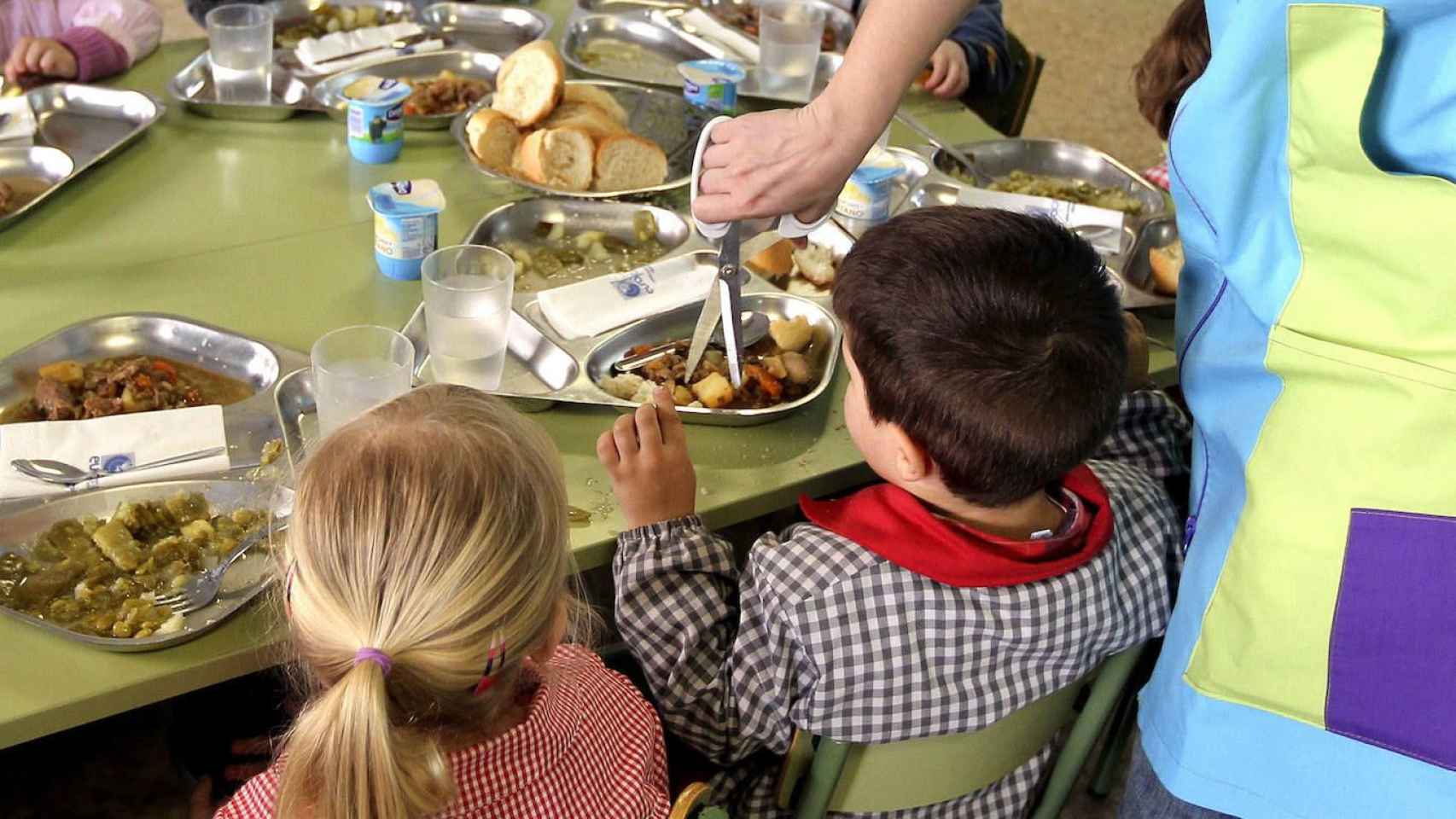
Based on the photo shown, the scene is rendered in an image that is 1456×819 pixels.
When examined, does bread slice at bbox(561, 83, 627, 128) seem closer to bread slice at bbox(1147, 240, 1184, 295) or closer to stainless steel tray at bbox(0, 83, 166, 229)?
stainless steel tray at bbox(0, 83, 166, 229)

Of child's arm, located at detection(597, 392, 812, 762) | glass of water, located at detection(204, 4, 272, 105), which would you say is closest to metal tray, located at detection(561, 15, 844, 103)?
glass of water, located at detection(204, 4, 272, 105)

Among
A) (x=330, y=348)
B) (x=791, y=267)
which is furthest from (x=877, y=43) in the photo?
(x=330, y=348)

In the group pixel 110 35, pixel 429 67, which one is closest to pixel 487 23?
pixel 429 67

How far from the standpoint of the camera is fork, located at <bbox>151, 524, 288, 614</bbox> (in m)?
1.17

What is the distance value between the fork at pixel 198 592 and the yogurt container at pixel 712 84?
131 cm

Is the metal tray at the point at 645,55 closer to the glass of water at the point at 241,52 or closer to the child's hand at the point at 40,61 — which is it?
the glass of water at the point at 241,52

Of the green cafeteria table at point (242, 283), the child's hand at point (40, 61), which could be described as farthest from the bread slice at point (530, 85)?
the child's hand at point (40, 61)

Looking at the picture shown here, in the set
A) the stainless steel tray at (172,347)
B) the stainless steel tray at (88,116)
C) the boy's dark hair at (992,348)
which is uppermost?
the boy's dark hair at (992,348)

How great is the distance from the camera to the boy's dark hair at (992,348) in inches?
47.6

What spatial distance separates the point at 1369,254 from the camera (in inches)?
40.3

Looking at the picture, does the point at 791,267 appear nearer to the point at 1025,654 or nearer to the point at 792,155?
the point at 792,155

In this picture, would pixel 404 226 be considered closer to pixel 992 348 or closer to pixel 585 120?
pixel 585 120

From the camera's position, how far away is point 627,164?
78.4 inches

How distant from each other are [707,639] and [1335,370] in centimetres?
68
